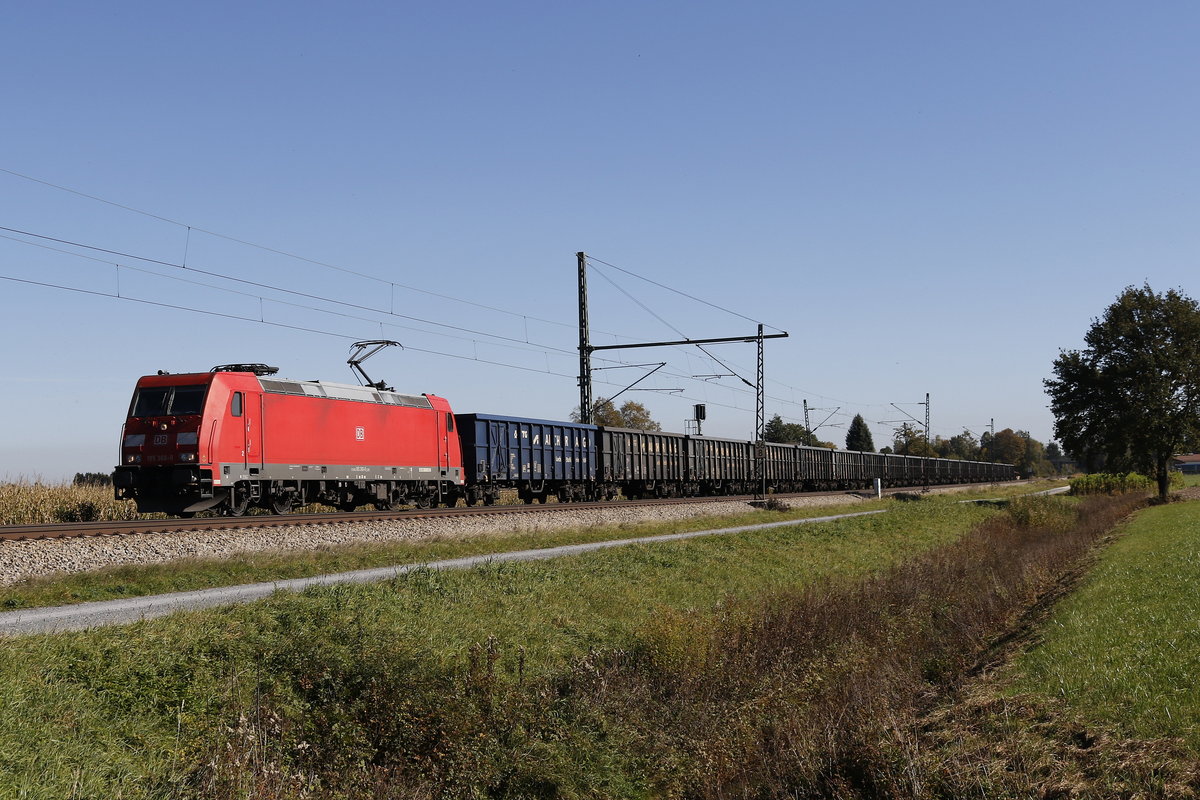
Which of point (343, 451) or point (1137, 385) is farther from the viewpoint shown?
point (1137, 385)

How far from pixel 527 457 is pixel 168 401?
612 inches

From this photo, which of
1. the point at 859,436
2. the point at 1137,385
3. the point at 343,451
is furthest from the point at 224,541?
the point at 859,436

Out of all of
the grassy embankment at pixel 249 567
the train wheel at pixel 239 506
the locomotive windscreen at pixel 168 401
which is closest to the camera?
the grassy embankment at pixel 249 567

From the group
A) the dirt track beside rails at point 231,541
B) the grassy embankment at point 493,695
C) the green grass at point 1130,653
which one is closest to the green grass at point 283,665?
the grassy embankment at point 493,695

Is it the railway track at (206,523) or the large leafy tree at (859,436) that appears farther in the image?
the large leafy tree at (859,436)

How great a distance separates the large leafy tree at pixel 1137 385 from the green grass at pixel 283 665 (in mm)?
42309

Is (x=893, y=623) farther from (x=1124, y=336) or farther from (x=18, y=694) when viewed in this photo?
(x=1124, y=336)

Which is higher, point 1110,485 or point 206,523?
point 206,523

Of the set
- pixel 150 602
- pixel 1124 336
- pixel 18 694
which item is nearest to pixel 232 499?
pixel 150 602

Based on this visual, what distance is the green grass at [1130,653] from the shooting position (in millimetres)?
9469

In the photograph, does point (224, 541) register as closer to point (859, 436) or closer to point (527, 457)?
point (527, 457)

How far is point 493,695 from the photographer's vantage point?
38.4ft

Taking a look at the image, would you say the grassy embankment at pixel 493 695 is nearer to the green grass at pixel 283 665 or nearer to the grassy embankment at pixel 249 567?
the green grass at pixel 283 665

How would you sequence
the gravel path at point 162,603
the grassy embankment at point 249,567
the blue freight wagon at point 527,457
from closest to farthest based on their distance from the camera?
the gravel path at point 162,603 < the grassy embankment at point 249,567 < the blue freight wagon at point 527,457
